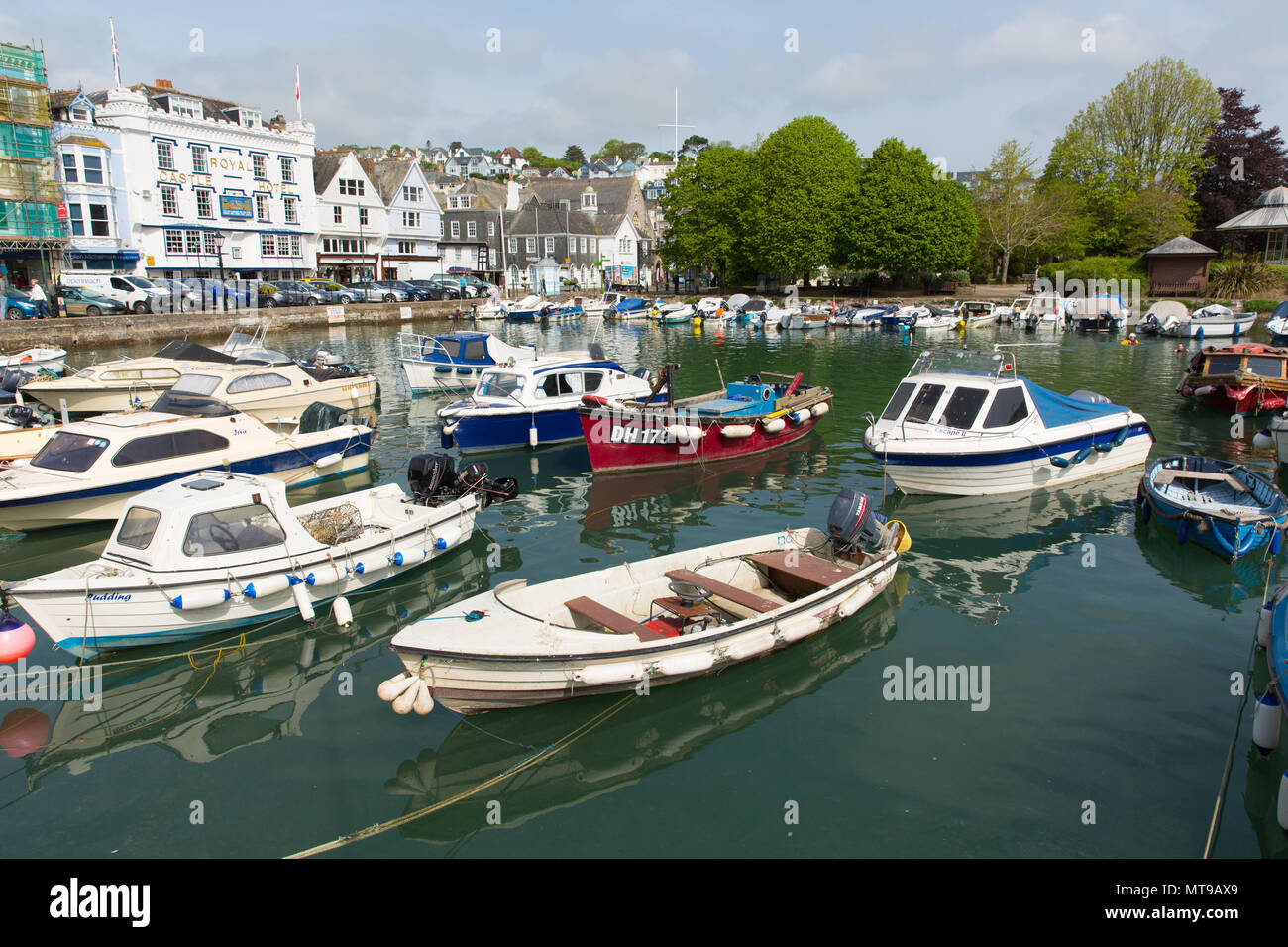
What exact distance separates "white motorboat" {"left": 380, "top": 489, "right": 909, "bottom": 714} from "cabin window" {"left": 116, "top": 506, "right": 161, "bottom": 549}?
14.6 feet

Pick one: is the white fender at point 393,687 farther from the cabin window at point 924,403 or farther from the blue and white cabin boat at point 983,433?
the cabin window at point 924,403

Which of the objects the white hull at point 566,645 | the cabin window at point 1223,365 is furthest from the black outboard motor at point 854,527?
the cabin window at point 1223,365

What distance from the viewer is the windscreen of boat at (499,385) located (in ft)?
74.7

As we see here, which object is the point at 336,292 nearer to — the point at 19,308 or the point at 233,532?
the point at 19,308

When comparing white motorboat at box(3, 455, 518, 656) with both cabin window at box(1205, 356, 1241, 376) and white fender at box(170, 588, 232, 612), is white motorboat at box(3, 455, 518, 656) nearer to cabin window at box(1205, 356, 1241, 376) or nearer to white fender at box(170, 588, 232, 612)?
white fender at box(170, 588, 232, 612)

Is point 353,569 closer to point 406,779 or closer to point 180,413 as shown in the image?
point 406,779

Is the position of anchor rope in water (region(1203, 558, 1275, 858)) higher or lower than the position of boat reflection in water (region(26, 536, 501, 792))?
lower

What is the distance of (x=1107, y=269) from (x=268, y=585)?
7326cm

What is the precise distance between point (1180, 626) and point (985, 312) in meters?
53.1

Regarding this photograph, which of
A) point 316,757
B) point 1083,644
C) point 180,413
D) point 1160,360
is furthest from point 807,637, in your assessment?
point 1160,360

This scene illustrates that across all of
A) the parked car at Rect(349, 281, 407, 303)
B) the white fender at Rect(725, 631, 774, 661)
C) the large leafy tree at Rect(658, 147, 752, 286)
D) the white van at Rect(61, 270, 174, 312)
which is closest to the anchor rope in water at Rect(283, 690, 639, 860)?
the white fender at Rect(725, 631, 774, 661)

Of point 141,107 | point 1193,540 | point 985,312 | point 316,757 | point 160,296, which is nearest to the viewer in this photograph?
point 316,757

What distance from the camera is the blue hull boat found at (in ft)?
45.8

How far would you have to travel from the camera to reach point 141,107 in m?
55.1
